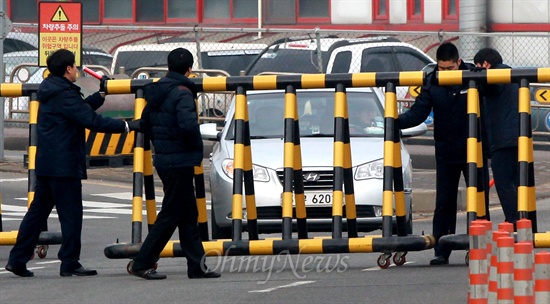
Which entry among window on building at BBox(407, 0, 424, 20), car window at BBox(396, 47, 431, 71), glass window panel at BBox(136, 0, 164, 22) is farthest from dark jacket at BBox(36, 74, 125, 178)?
glass window panel at BBox(136, 0, 164, 22)

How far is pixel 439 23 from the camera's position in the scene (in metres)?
37.8

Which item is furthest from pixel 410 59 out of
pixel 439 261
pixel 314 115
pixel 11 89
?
pixel 11 89

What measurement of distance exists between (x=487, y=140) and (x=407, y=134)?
1697 mm

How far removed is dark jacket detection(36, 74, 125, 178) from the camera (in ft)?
36.4

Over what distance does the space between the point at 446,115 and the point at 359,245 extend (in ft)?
3.95

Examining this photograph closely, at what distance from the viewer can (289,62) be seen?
24.9m

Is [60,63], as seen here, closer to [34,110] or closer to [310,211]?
[34,110]

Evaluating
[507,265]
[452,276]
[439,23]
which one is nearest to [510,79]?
[452,276]

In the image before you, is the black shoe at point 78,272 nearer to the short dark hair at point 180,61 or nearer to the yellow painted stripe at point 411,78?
the short dark hair at point 180,61

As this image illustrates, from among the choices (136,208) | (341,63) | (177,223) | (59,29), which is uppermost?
(59,29)

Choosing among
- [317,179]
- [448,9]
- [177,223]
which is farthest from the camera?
[448,9]

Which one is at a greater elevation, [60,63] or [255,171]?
[60,63]

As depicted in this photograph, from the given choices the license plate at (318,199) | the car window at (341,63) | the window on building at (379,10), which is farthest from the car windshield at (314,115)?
the window on building at (379,10)

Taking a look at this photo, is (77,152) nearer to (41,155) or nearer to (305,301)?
(41,155)
